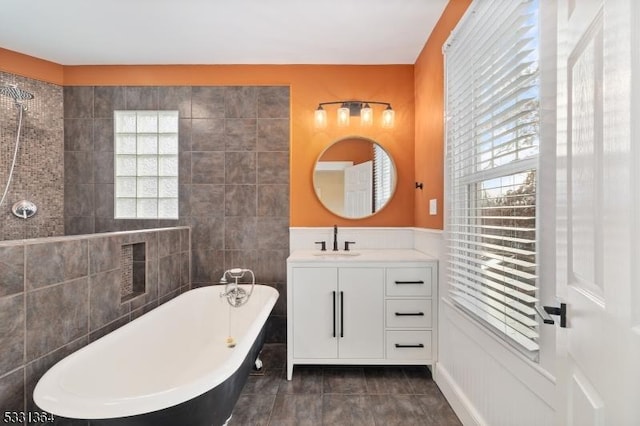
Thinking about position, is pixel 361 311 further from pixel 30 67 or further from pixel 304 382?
pixel 30 67

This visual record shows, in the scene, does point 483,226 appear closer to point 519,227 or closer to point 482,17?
point 519,227

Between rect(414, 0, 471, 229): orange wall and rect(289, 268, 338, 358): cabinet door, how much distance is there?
90cm

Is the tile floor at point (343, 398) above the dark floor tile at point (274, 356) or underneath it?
above

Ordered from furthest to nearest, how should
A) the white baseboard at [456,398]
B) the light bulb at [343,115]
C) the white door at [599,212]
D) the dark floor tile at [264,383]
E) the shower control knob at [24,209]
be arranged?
the light bulb at [343,115] → the shower control knob at [24,209] → the dark floor tile at [264,383] → the white baseboard at [456,398] → the white door at [599,212]

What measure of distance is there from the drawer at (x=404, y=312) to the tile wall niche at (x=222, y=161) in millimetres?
1085

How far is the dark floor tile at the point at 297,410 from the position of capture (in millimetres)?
1899

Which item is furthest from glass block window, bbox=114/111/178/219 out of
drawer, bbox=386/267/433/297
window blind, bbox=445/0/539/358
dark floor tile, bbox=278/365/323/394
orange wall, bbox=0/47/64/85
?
A: window blind, bbox=445/0/539/358

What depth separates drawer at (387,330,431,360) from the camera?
236 centimetres

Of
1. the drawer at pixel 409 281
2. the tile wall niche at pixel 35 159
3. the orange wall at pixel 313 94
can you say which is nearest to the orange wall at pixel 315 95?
the orange wall at pixel 313 94

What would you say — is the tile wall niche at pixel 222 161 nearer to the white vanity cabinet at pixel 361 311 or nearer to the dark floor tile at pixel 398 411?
the white vanity cabinet at pixel 361 311

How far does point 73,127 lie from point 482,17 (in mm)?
3378

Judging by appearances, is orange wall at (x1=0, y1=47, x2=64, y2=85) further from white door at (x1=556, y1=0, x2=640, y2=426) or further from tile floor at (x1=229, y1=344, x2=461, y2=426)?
white door at (x1=556, y1=0, x2=640, y2=426)

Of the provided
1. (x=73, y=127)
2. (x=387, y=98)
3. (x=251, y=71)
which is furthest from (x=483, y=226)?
(x=73, y=127)

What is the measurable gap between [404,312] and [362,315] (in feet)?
0.98
